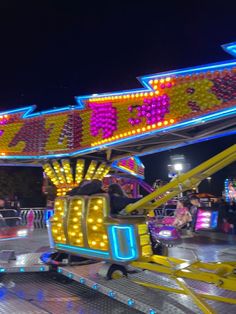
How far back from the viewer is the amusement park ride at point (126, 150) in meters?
3.17

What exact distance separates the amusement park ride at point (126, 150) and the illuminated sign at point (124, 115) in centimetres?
2

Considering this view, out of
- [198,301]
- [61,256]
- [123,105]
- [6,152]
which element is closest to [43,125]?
[6,152]

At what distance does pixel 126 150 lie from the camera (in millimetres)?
12172

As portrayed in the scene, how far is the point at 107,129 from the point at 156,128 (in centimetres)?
216

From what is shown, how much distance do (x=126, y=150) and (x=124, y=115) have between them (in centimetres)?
256

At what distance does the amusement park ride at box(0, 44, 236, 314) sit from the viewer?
3.17 metres

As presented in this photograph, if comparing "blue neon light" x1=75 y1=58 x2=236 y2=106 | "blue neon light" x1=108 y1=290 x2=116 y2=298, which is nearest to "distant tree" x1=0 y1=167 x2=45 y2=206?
"blue neon light" x1=75 y1=58 x2=236 y2=106

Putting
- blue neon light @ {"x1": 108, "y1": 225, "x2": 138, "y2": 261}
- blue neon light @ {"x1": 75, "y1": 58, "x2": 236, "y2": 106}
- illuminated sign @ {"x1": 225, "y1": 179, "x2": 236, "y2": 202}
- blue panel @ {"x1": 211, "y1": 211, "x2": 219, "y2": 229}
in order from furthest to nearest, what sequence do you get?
illuminated sign @ {"x1": 225, "y1": 179, "x2": 236, "y2": 202}
blue panel @ {"x1": 211, "y1": 211, "x2": 219, "y2": 229}
blue neon light @ {"x1": 75, "y1": 58, "x2": 236, "y2": 106}
blue neon light @ {"x1": 108, "y1": 225, "x2": 138, "y2": 261}

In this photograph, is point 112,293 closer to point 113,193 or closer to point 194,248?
point 113,193

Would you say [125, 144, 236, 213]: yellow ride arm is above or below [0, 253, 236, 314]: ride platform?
above

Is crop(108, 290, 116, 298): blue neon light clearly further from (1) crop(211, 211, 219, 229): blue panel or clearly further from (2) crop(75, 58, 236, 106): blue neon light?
(1) crop(211, 211, 219, 229): blue panel

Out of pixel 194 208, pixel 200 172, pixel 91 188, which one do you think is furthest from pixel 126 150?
pixel 200 172

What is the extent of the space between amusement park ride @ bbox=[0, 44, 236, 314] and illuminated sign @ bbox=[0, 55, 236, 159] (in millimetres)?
23

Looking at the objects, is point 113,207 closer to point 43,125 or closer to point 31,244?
point 31,244
